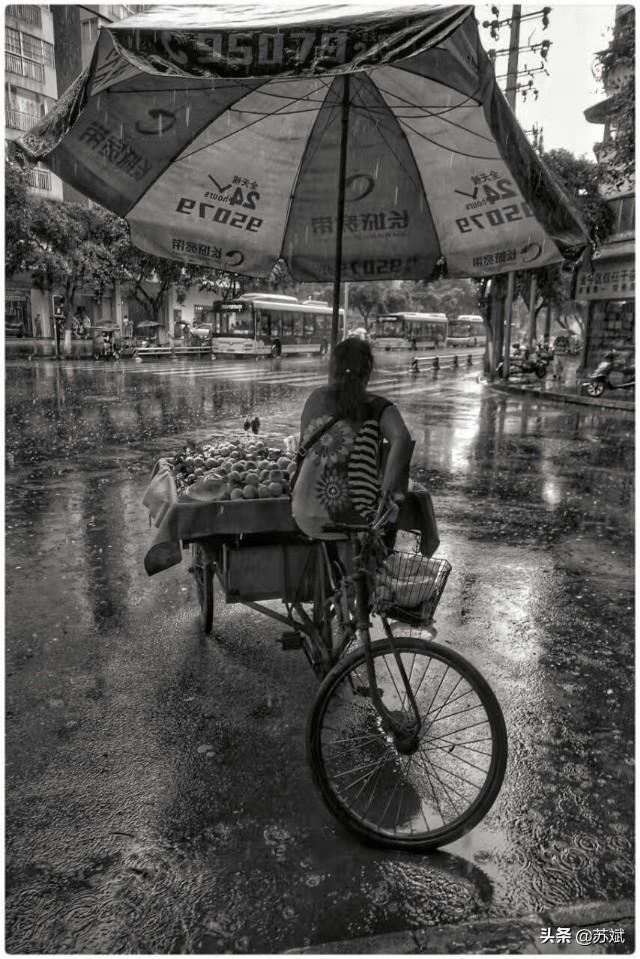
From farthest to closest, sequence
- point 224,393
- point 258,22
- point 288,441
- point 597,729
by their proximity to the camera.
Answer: point 224,393 < point 288,441 < point 597,729 < point 258,22

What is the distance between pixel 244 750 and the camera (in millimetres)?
3332

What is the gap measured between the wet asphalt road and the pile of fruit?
3.63ft

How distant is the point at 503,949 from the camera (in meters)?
2.29

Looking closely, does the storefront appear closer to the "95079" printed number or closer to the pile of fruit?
the "95079" printed number

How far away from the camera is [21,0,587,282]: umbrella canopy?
2.76 m

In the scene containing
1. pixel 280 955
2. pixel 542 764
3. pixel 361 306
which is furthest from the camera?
pixel 361 306

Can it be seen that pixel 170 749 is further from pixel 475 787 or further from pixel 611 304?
pixel 611 304

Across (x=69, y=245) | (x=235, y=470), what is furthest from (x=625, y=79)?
(x=69, y=245)

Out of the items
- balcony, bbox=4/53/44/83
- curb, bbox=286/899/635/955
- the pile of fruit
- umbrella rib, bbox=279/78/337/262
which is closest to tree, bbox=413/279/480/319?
balcony, bbox=4/53/44/83

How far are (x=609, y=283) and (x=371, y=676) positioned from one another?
89.1 ft

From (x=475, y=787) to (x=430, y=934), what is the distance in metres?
0.80

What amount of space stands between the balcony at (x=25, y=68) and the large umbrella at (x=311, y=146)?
4174 cm

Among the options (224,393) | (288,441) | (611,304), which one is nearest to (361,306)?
(611,304)

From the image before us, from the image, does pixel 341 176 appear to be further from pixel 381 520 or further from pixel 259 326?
pixel 259 326
